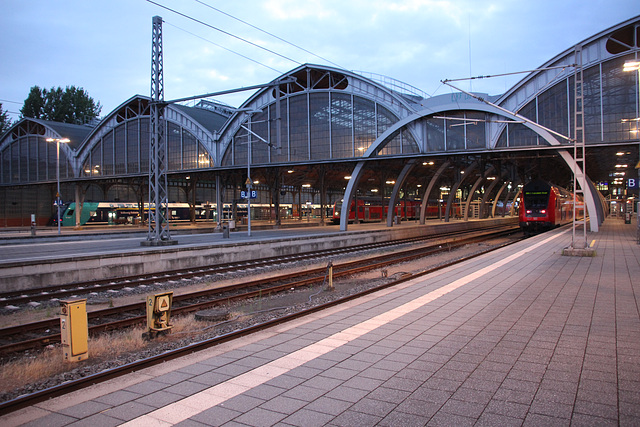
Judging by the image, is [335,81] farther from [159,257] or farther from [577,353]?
[577,353]

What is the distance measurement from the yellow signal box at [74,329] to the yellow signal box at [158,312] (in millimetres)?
1197

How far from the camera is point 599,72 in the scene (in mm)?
30641

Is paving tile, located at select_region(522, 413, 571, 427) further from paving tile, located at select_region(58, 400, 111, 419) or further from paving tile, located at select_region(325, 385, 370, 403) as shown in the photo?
paving tile, located at select_region(58, 400, 111, 419)

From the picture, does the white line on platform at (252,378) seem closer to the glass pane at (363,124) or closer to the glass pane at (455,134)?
the glass pane at (455,134)

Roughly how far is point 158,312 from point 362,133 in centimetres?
3225

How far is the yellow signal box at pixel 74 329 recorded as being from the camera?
640 cm

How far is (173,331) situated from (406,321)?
15.3ft

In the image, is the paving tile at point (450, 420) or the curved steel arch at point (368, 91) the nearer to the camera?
the paving tile at point (450, 420)

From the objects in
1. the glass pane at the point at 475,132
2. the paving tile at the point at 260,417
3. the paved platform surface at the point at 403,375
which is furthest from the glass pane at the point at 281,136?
the paving tile at the point at 260,417

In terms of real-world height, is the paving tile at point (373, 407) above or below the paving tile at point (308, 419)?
below

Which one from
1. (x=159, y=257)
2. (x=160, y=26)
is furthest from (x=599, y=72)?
(x=159, y=257)

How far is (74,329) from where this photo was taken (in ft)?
21.4

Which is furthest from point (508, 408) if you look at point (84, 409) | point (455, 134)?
point (455, 134)

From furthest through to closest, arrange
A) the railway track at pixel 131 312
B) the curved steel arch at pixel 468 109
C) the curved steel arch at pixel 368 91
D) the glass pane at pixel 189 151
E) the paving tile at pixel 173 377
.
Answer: the glass pane at pixel 189 151
the curved steel arch at pixel 368 91
the curved steel arch at pixel 468 109
the railway track at pixel 131 312
the paving tile at pixel 173 377
